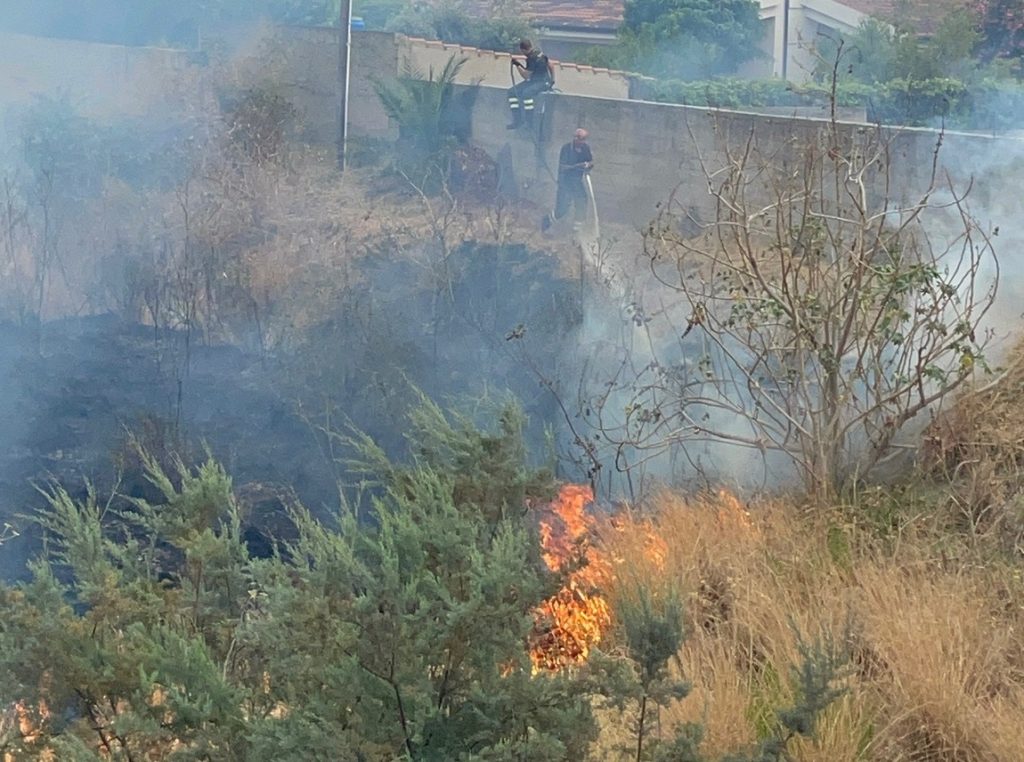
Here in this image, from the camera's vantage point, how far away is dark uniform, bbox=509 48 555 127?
12.9 m

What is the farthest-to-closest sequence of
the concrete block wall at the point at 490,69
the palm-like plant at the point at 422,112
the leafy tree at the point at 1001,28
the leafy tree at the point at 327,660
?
the leafy tree at the point at 1001,28
the concrete block wall at the point at 490,69
the palm-like plant at the point at 422,112
the leafy tree at the point at 327,660

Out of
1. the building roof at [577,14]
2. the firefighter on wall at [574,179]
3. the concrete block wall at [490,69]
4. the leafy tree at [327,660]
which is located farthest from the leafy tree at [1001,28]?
the leafy tree at [327,660]

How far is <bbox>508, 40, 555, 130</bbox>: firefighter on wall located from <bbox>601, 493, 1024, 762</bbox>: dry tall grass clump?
849 cm

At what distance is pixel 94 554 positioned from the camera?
10.2ft

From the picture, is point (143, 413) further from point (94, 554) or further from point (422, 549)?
point (422, 549)

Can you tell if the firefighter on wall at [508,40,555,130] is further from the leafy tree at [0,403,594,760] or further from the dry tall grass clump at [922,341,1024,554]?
the leafy tree at [0,403,594,760]

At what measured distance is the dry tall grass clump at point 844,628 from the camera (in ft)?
11.3

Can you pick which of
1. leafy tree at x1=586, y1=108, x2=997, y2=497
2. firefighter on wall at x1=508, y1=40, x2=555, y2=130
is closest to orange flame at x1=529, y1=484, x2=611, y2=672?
leafy tree at x1=586, y1=108, x2=997, y2=497

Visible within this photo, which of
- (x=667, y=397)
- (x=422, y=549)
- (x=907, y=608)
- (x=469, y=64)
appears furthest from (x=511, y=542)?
(x=469, y=64)

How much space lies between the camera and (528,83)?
1299 cm

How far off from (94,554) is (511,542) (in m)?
1.10

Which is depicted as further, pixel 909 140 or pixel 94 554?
pixel 909 140

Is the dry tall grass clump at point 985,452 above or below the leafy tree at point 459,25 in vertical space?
below

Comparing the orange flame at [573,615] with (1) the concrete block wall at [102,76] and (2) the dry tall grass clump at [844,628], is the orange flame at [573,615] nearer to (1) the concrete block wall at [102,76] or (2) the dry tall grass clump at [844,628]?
(2) the dry tall grass clump at [844,628]
